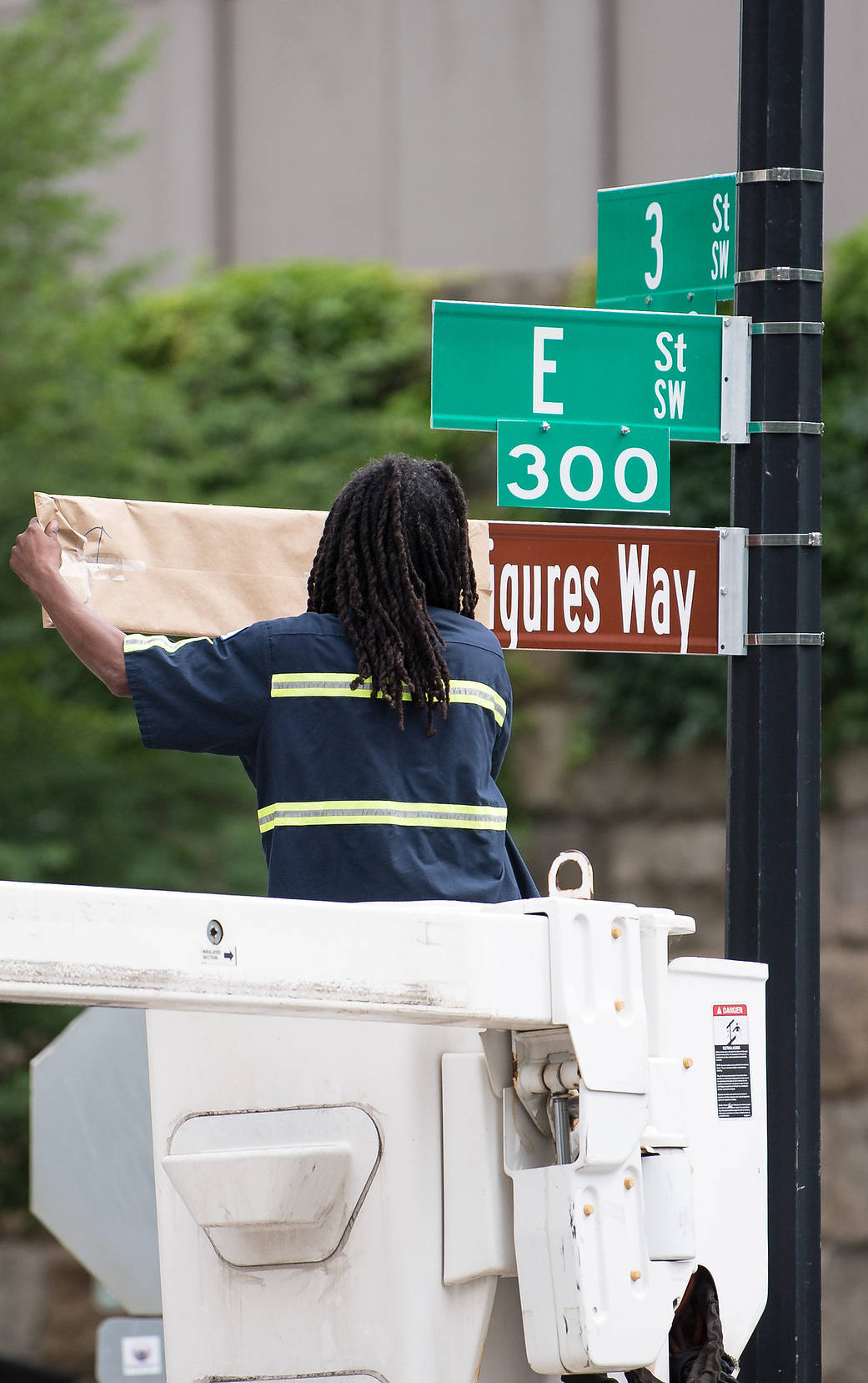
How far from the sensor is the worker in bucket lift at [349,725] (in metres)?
3.22

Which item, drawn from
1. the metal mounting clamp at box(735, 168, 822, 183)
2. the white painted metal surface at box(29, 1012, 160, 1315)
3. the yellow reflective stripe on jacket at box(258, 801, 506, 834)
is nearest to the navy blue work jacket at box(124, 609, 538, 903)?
the yellow reflective stripe on jacket at box(258, 801, 506, 834)

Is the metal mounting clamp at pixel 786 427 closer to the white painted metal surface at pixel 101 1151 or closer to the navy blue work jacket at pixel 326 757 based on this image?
the navy blue work jacket at pixel 326 757

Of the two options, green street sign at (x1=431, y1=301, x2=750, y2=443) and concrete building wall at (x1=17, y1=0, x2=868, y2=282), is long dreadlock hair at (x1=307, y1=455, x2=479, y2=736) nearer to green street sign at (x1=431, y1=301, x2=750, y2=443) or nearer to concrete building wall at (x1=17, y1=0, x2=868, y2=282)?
green street sign at (x1=431, y1=301, x2=750, y2=443)

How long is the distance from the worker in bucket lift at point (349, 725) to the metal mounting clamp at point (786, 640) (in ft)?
3.19

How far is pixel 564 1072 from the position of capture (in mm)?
2867

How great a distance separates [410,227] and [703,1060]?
363 inches

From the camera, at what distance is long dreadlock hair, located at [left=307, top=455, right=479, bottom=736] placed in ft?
10.8

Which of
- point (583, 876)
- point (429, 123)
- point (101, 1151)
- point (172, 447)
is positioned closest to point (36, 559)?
point (583, 876)

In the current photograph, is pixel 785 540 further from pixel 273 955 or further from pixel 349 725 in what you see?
pixel 273 955

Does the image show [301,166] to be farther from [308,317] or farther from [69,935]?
[69,935]

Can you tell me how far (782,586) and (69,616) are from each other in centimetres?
158

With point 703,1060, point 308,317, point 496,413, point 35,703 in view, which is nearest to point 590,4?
point 308,317

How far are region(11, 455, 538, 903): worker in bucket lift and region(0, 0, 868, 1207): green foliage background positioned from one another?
6.52 metres

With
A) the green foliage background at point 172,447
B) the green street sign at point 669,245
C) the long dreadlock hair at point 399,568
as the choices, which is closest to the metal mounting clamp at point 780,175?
the green street sign at point 669,245
